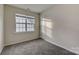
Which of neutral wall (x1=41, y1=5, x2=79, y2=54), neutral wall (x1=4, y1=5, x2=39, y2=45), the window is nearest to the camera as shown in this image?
neutral wall (x1=41, y1=5, x2=79, y2=54)

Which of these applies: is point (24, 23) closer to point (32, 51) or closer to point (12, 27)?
point (12, 27)

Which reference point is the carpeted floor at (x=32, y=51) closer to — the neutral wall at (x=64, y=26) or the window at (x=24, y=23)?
the neutral wall at (x=64, y=26)

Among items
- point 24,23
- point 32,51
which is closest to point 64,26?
point 32,51

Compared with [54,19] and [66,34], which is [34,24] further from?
[66,34]

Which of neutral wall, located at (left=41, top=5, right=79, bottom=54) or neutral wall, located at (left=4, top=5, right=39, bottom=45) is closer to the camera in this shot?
neutral wall, located at (left=41, top=5, right=79, bottom=54)

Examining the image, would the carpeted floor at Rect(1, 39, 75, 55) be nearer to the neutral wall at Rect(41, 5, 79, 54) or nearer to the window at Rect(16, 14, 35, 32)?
the neutral wall at Rect(41, 5, 79, 54)

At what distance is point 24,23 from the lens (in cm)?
494

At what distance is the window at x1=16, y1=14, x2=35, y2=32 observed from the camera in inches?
179

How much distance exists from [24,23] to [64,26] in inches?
105

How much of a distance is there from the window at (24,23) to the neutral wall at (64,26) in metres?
1.21

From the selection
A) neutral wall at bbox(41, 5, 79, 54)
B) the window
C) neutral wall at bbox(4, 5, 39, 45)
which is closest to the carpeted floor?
neutral wall at bbox(41, 5, 79, 54)

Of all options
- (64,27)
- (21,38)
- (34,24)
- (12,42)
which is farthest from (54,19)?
(12,42)

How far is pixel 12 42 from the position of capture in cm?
408

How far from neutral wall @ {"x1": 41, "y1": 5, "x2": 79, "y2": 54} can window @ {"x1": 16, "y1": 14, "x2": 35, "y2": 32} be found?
1214 millimetres
